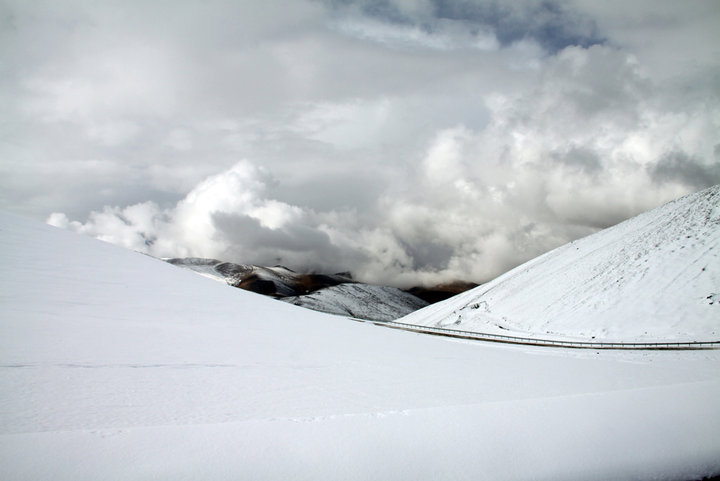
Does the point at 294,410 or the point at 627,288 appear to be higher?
the point at 627,288

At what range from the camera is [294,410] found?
23.7 ft

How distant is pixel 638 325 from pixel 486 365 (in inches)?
1650

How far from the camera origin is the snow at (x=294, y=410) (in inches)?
213

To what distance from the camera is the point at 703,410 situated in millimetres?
9227

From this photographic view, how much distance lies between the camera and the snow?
5.42 meters

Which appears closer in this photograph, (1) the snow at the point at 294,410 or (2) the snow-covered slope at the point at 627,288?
(1) the snow at the point at 294,410

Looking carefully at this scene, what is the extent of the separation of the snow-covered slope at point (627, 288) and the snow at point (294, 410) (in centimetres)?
3827

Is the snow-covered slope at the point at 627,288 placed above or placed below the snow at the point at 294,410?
above

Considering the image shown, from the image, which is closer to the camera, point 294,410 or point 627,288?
point 294,410

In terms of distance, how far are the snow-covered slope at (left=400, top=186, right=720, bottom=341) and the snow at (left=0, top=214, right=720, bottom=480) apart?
3827cm

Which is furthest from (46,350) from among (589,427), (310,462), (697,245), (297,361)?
(697,245)

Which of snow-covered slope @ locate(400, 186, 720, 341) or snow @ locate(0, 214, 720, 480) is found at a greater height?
snow-covered slope @ locate(400, 186, 720, 341)

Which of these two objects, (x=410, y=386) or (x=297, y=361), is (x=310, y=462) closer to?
(x=410, y=386)

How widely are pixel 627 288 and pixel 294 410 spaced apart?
60.3 meters
